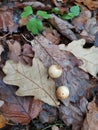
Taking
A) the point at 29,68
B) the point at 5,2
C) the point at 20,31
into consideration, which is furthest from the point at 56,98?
the point at 5,2

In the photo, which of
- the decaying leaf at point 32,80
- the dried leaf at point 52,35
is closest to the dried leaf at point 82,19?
the dried leaf at point 52,35

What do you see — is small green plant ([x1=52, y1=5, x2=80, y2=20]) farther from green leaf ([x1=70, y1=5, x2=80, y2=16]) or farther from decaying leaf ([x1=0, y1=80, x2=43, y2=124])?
decaying leaf ([x1=0, y1=80, x2=43, y2=124])

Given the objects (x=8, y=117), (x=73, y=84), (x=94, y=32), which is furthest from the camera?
(x=94, y=32)

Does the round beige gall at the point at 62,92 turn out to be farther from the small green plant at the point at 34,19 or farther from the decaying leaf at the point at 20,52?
the small green plant at the point at 34,19

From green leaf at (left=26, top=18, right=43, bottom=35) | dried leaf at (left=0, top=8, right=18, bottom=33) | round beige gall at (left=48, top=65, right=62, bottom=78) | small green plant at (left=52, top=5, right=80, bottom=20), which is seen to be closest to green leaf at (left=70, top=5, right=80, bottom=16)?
small green plant at (left=52, top=5, right=80, bottom=20)

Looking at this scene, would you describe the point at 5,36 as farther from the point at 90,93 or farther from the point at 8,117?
the point at 90,93

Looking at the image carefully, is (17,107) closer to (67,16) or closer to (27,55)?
(27,55)

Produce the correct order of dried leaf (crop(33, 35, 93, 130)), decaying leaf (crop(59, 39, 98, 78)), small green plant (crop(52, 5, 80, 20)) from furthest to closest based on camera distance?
1. small green plant (crop(52, 5, 80, 20))
2. decaying leaf (crop(59, 39, 98, 78))
3. dried leaf (crop(33, 35, 93, 130))
